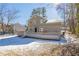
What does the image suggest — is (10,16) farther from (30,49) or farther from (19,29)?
(30,49)

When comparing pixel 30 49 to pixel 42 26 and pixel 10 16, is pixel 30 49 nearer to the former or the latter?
pixel 42 26

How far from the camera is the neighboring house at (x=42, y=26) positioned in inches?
72.7

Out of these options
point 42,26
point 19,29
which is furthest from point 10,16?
point 42,26

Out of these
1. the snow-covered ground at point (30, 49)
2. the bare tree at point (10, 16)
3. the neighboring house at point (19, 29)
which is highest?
the bare tree at point (10, 16)

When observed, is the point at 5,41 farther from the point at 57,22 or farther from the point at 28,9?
the point at 57,22

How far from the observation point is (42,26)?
186 cm

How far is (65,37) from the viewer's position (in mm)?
1848

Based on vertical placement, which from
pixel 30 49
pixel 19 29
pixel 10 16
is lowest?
pixel 30 49

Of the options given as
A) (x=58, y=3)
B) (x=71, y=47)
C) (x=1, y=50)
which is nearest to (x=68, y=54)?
(x=71, y=47)

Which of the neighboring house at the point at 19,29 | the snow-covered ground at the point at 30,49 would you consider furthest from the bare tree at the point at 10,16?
the snow-covered ground at the point at 30,49

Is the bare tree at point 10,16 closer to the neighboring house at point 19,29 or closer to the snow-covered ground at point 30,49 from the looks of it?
the neighboring house at point 19,29

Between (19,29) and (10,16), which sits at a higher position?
(10,16)

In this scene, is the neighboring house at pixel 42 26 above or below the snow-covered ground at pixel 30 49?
above

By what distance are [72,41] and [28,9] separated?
1.49 ft
